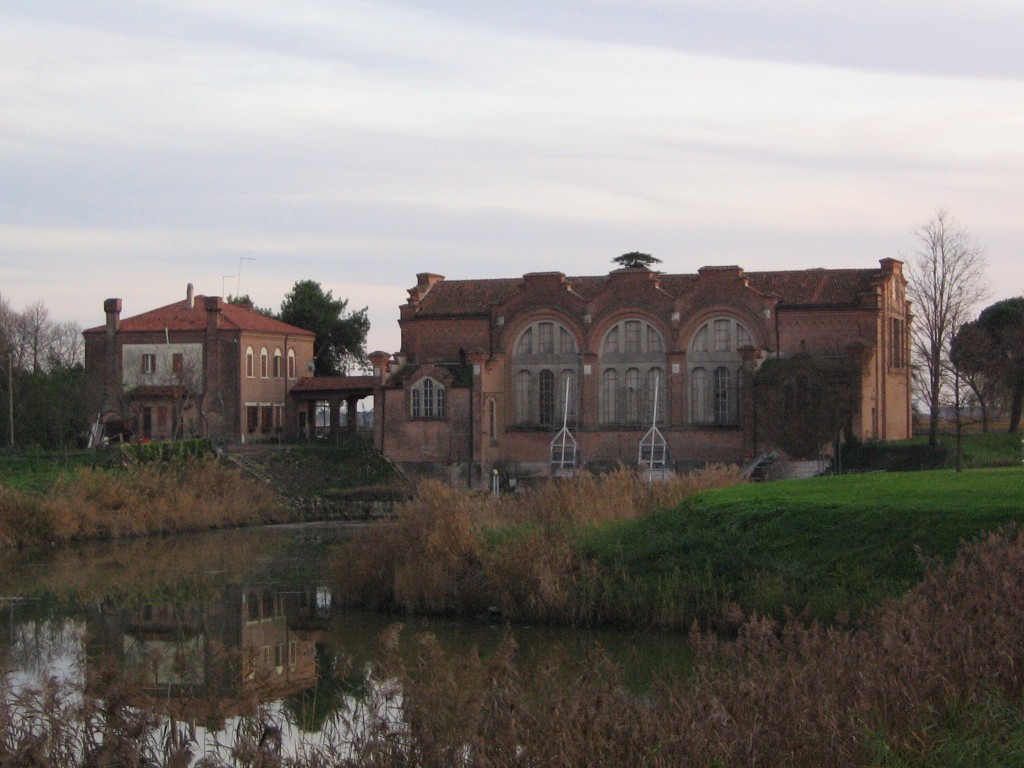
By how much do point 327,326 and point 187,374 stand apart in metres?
16.3

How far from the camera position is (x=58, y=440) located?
62.1 meters

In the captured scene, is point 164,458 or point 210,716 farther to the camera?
point 164,458

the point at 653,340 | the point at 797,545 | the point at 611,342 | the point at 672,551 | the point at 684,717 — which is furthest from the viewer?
the point at 611,342

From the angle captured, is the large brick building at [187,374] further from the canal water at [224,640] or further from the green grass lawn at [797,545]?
the green grass lawn at [797,545]

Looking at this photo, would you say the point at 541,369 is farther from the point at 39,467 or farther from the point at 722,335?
the point at 39,467

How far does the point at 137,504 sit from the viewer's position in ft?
139

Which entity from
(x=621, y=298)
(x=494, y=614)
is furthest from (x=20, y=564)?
(x=621, y=298)

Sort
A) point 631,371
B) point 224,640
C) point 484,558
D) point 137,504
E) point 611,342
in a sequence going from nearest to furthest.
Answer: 1. point 224,640
2. point 484,558
3. point 137,504
4. point 631,371
5. point 611,342

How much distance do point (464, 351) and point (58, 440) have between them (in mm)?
19439

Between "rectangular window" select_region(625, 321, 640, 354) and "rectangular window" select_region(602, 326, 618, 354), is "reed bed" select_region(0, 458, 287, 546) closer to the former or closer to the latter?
"rectangular window" select_region(602, 326, 618, 354)

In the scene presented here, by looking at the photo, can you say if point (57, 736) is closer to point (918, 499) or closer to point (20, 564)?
point (918, 499)

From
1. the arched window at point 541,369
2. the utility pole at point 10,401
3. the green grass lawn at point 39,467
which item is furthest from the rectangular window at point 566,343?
the utility pole at point 10,401

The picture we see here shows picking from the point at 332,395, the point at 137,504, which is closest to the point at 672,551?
the point at 137,504

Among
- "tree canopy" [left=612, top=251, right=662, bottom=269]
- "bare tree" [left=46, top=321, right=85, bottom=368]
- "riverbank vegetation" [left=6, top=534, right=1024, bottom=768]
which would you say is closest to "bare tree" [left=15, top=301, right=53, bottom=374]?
"bare tree" [left=46, top=321, right=85, bottom=368]
